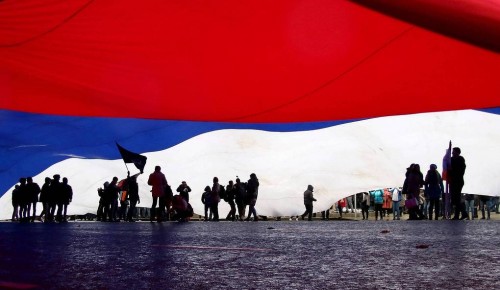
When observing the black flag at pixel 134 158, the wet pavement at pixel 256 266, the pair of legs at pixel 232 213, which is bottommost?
the wet pavement at pixel 256 266

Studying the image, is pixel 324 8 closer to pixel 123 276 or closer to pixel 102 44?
pixel 102 44

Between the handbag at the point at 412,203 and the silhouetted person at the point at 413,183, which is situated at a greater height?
the silhouetted person at the point at 413,183

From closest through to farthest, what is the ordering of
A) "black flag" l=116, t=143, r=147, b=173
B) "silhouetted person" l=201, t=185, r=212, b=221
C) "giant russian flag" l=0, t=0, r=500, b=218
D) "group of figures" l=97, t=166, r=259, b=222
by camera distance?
"giant russian flag" l=0, t=0, r=500, b=218 → "group of figures" l=97, t=166, r=259, b=222 → "black flag" l=116, t=143, r=147, b=173 → "silhouetted person" l=201, t=185, r=212, b=221

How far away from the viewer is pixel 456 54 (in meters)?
4.81

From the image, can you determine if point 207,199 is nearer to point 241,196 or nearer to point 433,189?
point 241,196

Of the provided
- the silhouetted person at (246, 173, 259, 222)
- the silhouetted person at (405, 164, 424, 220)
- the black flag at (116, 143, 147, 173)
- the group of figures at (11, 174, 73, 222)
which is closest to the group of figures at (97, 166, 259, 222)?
the silhouetted person at (246, 173, 259, 222)

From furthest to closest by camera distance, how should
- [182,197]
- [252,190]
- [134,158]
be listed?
[134,158] < [252,190] < [182,197]

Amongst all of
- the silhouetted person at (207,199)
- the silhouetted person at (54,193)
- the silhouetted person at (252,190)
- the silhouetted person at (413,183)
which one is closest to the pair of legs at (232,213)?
the silhouetted person at (207,199)

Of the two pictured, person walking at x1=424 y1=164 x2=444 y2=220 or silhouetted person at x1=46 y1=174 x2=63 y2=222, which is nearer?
person walking at x1=424 y1=164 x2=444 y2=220

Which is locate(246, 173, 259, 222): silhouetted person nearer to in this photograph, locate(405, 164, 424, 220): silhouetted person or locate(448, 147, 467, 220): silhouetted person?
locate(405, 164, 424, 220): silhouetted person

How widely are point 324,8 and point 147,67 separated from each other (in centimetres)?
165

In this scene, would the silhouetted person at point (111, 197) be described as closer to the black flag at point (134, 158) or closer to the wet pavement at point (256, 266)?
the black flag at point (134, 158)

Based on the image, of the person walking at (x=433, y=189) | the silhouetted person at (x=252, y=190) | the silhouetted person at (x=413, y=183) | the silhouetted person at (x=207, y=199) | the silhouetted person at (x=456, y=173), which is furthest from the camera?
the silhouetted person at (x=207, y=199)

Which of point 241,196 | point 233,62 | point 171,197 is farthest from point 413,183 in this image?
point 233,62
